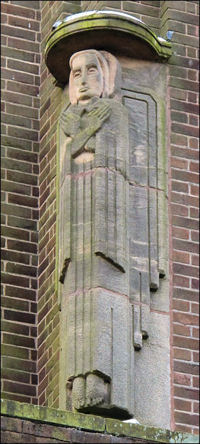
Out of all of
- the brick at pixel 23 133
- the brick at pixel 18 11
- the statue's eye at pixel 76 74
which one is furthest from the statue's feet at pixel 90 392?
the brick at pixel 18 11

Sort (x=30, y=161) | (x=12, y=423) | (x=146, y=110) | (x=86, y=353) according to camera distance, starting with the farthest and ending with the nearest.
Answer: (x=30, y=161) < (x=146, y=110) < (x=86, y=353) < (x=12, y=423)

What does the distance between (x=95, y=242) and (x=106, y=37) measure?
6.13 ft

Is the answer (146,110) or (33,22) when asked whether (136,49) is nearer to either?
(146,110)

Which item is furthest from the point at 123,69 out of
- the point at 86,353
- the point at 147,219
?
the point at 86,353

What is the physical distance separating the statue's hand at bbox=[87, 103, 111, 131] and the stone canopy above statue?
651mm

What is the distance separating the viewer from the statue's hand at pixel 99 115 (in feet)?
53.2

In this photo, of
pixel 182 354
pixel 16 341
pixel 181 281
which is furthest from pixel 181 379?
pixel 16 341

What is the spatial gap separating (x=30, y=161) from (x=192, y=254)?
205 centimetres

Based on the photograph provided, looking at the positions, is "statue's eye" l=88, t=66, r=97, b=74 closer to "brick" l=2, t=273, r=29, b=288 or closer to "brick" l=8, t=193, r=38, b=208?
"brick" l=8, t=193, r=38, b=208

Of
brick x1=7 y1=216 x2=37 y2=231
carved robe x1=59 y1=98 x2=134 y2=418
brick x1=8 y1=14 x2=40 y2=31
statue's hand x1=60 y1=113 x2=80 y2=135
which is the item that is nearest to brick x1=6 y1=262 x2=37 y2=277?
A: brick x1=7 y1=216 x2=37 y2=231

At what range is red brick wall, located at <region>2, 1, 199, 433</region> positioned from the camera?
16.2 metres

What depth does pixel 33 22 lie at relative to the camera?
60.7 feet

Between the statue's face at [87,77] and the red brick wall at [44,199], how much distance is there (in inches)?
27.7

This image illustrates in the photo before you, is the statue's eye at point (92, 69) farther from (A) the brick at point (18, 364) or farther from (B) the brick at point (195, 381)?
(B) the brick at point (195, 381)
